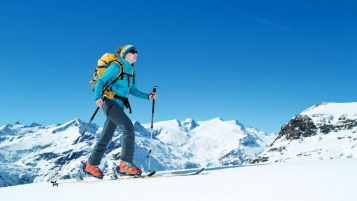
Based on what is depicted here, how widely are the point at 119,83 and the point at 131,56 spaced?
2.63 ft

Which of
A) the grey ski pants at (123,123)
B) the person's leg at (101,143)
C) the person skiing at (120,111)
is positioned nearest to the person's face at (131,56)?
the person skiing at (120,111)

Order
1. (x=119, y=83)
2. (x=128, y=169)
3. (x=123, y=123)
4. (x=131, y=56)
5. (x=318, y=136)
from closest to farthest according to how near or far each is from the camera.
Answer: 1. (x=123, y=123)
2. (x=128, y=169)
3. (x=119, y=83)
4. (x=131, y=56)
5. (x=318, y=136)

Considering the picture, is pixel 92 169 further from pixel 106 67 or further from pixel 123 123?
pixel 106 67

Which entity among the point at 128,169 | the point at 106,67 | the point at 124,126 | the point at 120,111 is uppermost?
the point at 106,67

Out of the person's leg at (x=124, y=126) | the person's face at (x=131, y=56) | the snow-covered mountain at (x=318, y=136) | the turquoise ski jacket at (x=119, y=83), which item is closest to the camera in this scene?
the turquoise ski jacket at (x=119, y=83)

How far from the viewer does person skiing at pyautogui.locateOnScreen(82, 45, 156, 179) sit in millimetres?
7369

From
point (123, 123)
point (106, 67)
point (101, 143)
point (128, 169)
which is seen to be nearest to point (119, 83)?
point (106, 67)

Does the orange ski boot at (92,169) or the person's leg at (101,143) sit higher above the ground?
the person's leg at (101,143)

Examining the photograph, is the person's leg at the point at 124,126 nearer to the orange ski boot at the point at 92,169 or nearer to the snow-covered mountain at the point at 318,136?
the orange ski boot at the point at 92,169

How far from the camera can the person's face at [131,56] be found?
25.5 ft

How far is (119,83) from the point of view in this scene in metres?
7.67

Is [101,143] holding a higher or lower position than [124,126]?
lower

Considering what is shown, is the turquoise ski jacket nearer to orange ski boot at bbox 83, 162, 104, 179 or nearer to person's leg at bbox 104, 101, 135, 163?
person's leg at bbox 104, 101, 135, 163

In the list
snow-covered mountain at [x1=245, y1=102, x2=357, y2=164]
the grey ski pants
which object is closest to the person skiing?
the grey ski pants
